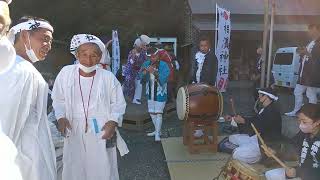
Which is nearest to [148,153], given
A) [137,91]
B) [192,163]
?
[192,163]

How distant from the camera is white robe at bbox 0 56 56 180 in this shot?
93.9 inches

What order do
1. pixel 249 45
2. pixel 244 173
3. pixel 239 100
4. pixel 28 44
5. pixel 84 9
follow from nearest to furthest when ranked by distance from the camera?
pixel 28 44
pixel 244 173
pixel 239 100
pixel 84 9
pixel 249 45

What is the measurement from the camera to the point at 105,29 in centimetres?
1461

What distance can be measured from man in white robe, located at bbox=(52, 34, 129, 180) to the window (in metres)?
10.3

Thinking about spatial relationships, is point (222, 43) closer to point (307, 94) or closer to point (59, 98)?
point (307, 94)

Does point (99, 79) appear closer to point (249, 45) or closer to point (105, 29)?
point (105, 29)

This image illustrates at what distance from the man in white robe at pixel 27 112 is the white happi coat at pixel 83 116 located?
2.27ft

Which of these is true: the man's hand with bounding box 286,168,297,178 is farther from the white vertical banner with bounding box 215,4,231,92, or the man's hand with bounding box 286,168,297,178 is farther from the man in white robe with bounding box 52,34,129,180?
the white vertical banner with bounding box 215,4,231,92

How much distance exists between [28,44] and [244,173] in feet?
6.35

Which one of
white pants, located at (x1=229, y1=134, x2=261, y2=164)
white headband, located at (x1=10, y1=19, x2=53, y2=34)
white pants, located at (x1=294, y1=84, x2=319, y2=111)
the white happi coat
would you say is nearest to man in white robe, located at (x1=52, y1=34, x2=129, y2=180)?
the white happi coat

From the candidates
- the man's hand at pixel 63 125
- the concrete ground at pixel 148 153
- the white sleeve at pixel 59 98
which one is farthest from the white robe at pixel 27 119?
the concrete ground at pixel 148 153

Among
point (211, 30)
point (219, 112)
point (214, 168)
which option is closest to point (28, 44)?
point (214, 168)

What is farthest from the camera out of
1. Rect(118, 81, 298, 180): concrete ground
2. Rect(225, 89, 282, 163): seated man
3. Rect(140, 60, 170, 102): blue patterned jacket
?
Rect(140, 60, 170, 102): blue patterned jacket

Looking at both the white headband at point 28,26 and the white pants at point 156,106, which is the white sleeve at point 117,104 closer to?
the white headband at point 28,26
